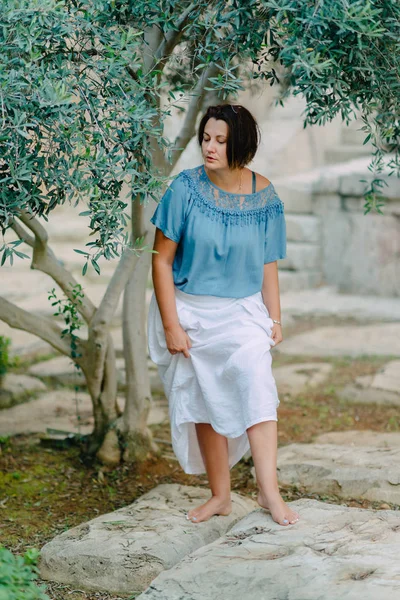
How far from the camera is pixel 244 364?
3195 millimetres

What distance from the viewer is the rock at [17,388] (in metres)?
5.58

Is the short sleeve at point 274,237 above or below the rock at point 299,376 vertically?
above

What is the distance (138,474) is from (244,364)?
1.33 m

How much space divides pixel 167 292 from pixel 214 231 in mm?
301

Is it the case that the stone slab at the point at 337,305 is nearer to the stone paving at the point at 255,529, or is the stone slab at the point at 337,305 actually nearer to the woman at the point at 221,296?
the stone paving at the point at 255,529

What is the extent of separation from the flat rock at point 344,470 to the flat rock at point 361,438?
21 cm

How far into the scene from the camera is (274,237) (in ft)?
11.2

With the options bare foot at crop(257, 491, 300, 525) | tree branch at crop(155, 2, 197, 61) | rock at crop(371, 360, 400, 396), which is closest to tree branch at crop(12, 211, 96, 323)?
tree branch at crop(155, 2, 197, 61)

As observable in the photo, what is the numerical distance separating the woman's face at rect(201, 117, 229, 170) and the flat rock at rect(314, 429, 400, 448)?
213 cm

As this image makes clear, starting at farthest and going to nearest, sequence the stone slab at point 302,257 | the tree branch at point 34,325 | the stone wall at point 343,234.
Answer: the stone slab at point 302,257 → the stone wall at point 343,234 → the tree branch at point 34,325

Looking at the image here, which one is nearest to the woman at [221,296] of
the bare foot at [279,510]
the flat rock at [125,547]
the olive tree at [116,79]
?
the bare foot at [279,510]

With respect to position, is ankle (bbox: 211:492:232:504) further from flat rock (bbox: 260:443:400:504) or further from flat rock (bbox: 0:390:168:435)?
flat rock (bbox: 0:390:168:435)

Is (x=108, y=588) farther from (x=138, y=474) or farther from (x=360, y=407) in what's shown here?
(x=360, y=407)

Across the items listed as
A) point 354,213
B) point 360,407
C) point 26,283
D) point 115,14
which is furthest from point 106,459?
point 354,213
